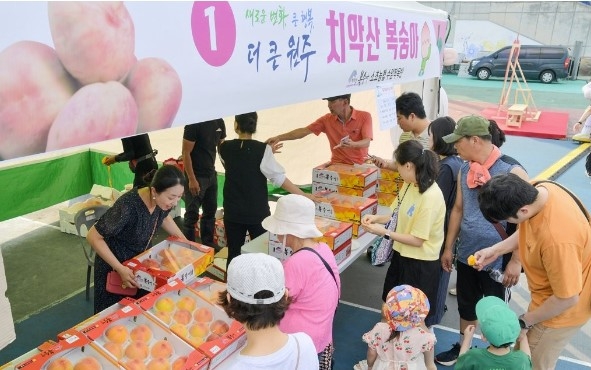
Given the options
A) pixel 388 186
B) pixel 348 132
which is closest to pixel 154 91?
pixel 388 186

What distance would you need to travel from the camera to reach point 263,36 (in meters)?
2.15

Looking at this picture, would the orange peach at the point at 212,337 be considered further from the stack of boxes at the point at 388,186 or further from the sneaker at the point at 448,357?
the stack of boxes at the point at 388,186

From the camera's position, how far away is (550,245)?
7.18ft

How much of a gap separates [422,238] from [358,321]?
60.8 inches

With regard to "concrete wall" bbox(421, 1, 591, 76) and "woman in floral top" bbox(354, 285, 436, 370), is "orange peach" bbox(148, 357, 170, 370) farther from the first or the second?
"concrete wall" bbox(421, 1, 591, 76)

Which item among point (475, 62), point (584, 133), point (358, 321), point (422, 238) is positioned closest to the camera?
point (422, 238)

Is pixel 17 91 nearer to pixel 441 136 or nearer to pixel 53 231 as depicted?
pixel 441 136

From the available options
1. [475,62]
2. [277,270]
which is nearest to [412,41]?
[277,270]

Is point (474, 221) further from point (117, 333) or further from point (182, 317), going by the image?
point (117, 333)

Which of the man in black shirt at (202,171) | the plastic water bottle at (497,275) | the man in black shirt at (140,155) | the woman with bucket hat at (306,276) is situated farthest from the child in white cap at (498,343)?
the man in black shirt at (140,155)

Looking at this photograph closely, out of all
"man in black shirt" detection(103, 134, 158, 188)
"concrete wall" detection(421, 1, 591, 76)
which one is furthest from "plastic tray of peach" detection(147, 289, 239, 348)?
"concrete wall" detection(421, 1, 591, 76)

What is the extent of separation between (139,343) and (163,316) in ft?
0.63

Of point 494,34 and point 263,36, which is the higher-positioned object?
point 263,36

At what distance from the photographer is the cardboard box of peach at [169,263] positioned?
2.66 m
